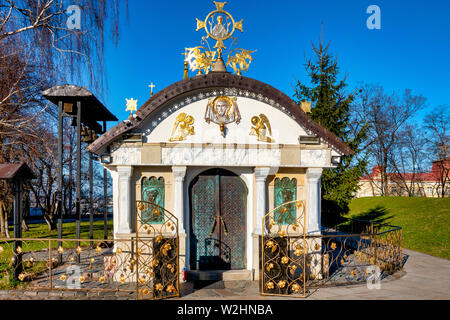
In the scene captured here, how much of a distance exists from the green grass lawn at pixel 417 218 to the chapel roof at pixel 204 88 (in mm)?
8355

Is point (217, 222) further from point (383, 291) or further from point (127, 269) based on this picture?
point (383, 291)

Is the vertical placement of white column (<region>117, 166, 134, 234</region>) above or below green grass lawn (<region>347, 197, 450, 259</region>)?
above

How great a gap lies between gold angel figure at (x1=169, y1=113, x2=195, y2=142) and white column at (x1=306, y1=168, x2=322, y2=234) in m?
3.33

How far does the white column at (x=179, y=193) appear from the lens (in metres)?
7.75

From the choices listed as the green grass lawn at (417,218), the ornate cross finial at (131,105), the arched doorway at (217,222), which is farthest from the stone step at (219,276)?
the green grass lawn at (417,218)

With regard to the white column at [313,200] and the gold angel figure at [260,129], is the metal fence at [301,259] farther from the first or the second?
the gold angel figure at [260,129]

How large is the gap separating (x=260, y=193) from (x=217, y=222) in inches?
55.1

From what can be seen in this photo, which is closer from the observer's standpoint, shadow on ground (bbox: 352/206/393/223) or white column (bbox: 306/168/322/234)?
white column (bbox: 306/168/322/234)

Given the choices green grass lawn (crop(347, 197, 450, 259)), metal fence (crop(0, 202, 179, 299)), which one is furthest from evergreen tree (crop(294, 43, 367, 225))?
metal fence (crop(0, 202, 179, 299))

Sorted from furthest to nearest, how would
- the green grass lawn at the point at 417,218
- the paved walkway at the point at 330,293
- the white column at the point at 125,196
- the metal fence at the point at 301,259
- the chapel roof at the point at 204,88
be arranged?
the green grass lawn at the point at 417,218, the white column at the point at 125,196, the chapel roof at the point at 204,88, the metal fence at the point at 301,259, the paved walkway at the point at 330,293

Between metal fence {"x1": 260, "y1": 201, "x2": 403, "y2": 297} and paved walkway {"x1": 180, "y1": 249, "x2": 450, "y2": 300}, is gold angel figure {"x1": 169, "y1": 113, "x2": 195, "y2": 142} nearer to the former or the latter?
metal fence {"x1": 260, "y1": 201, "x2": 403, "y2": 297}

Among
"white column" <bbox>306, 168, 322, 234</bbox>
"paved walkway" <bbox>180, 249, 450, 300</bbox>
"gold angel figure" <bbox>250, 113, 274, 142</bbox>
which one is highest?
"gold angel figure" <bbox>250, 113, 274, 142</bbox>

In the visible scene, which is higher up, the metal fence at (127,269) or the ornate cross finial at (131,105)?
A: the ornate cross finial at (131,105)

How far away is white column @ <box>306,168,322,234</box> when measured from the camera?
26.2 feet
